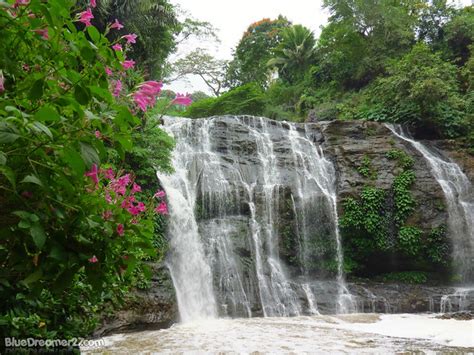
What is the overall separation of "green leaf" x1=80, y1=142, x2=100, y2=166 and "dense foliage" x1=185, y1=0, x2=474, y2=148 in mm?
14972

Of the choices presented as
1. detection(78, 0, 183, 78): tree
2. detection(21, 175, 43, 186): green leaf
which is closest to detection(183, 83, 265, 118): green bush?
detection(78, 0, 183, 78): tree

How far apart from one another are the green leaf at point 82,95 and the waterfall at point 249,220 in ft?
25.8

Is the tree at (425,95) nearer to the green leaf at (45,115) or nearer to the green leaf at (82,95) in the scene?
the green leaf at (82,95)

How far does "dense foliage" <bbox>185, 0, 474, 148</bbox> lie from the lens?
1497 centimetres

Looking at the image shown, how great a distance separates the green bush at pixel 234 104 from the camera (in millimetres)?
22406

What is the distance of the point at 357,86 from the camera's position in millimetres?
21094

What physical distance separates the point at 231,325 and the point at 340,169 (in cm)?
693

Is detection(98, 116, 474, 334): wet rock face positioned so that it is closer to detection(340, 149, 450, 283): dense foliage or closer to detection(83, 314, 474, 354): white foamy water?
detection(340, 149, 450, 283): dense foliage

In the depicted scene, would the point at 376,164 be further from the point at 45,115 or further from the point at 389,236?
the point at 45,115

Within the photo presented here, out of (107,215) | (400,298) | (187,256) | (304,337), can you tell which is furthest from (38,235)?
(400,298)

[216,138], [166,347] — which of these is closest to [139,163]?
[216,138]

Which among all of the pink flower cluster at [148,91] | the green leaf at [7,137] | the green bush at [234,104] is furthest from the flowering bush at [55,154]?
the green bush at [234,104]

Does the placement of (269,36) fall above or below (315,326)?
above

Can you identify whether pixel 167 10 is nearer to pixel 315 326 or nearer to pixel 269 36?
pixel 315 326
